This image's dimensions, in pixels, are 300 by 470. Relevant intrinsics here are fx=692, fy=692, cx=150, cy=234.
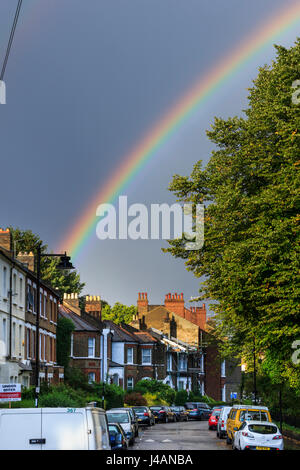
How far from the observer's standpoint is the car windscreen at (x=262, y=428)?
94.8 feet

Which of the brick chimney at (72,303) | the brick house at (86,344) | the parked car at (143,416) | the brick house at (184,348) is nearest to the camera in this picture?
the parked car at (143,416)

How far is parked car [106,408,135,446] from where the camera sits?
34.6 metres

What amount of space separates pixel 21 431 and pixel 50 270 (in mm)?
87980

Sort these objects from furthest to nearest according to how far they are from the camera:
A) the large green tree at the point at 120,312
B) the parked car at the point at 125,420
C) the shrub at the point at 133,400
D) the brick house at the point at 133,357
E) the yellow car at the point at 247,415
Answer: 1. the large green tree at the point at 120,312
2. the brick house at the point at 133,357
3. the shrub at the point at 133,400
4. the parked car at the point at 125,420
5. the yellow car at the point at 247,415

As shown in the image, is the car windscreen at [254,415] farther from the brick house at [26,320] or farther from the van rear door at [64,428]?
the van rear door at [64,428]

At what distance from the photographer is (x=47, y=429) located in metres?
12.3

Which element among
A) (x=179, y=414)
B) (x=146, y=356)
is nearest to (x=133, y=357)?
(x=146, y=356)

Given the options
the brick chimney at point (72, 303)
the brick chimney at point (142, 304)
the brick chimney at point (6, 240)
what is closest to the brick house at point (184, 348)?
the brick chimney at point (142, 304)

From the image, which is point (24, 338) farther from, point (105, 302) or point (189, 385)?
point (105, 302)

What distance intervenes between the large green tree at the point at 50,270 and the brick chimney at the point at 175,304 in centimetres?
1675

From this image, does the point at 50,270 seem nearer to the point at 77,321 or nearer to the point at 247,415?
the point at 77,321

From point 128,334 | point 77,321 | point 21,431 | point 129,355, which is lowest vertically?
point 129,355

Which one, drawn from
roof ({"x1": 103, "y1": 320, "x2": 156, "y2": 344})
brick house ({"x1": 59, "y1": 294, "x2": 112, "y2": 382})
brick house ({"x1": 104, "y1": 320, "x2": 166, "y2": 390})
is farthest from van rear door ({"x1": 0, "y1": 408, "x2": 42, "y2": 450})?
roof ({"x1": 103, "y1": 320, "x2": 156, "y2": 344})
